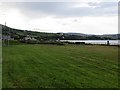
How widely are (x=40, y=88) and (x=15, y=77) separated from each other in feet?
12.0

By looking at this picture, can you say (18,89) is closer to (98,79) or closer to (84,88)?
(84,88)

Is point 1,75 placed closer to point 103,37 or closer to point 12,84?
point 12,84

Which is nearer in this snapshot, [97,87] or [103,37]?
[97,87]

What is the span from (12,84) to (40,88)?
1.82 meters

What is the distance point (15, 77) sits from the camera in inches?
604

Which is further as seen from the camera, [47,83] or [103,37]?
[103,37]

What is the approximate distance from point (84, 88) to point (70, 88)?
0.64 meters

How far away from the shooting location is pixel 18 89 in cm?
1191

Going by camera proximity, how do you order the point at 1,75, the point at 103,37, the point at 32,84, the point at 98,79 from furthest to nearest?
the point at 103,37
the point at 1,75
the point at 98,79
the point at 32,84

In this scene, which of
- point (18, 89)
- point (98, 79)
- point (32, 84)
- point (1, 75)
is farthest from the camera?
point (1, 75)

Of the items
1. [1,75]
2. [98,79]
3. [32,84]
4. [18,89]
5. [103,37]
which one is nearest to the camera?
[18,89]

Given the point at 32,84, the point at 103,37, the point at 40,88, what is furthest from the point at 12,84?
the point at 103,37

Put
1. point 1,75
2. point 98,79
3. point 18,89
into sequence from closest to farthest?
point 18,89 → point 98,79 → point 1,75

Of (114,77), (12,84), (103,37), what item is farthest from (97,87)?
(103,37)
